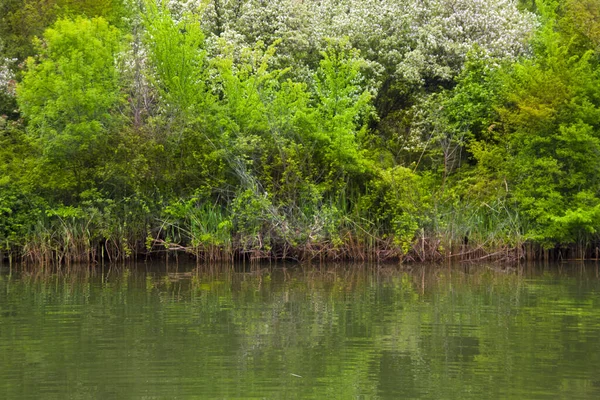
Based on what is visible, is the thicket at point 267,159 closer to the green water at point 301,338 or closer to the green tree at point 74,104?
the green tree at point 74,104

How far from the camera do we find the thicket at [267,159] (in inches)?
985

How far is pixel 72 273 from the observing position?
22.9 meters

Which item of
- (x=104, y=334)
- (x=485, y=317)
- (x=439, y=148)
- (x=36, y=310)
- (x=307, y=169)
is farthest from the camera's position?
(x=439, y=148)

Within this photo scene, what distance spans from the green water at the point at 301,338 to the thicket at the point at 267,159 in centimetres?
418

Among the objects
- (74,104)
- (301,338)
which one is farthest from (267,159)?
(301,338)

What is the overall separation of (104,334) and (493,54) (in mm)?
19615

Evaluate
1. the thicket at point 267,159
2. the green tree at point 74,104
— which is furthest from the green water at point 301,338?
the green tree at point 74,104

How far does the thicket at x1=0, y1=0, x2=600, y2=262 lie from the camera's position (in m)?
25.0

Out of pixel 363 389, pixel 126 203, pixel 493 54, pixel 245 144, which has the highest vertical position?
pixel 493 54

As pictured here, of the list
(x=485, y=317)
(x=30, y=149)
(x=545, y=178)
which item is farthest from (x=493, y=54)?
(x=485, y=317)

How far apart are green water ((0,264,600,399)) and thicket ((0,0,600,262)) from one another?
4.18 meters

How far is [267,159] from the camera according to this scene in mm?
26312

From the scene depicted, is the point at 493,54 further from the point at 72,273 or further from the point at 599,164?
the point at 72,273

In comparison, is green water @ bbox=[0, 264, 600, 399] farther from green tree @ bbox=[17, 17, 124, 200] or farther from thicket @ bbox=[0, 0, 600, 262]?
green tree @ bbox=[17, 17, 124, 200]
